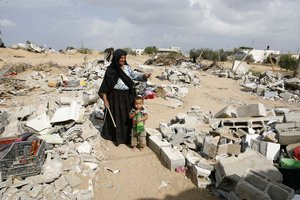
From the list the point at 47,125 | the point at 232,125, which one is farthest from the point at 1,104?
the point at 232,125

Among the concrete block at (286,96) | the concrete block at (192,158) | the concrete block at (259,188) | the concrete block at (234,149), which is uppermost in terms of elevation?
the concrete block at (259,188)

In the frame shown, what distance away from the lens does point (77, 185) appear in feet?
12.0

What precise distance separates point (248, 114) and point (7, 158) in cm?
446

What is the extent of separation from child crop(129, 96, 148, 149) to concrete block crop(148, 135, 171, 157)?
0.17 metres

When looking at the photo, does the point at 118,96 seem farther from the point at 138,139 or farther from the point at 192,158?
the point at 192,158

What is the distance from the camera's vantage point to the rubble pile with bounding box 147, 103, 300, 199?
3.19 meters

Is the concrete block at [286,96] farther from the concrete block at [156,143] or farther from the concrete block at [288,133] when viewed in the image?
the concrete block at [156,143]

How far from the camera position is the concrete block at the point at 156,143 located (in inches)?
182

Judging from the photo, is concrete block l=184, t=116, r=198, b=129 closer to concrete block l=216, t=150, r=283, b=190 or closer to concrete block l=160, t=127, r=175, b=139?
concrete block l=160, t=127, r=175, b=139

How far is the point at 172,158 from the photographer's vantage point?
13.6 feet

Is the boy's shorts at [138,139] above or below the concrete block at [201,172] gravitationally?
above

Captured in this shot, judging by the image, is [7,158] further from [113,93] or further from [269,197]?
[269,197]

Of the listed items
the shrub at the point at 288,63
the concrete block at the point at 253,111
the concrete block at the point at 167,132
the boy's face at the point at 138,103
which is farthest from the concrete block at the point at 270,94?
the shrub at the point at 288,63

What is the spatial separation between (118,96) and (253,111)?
110 inches
